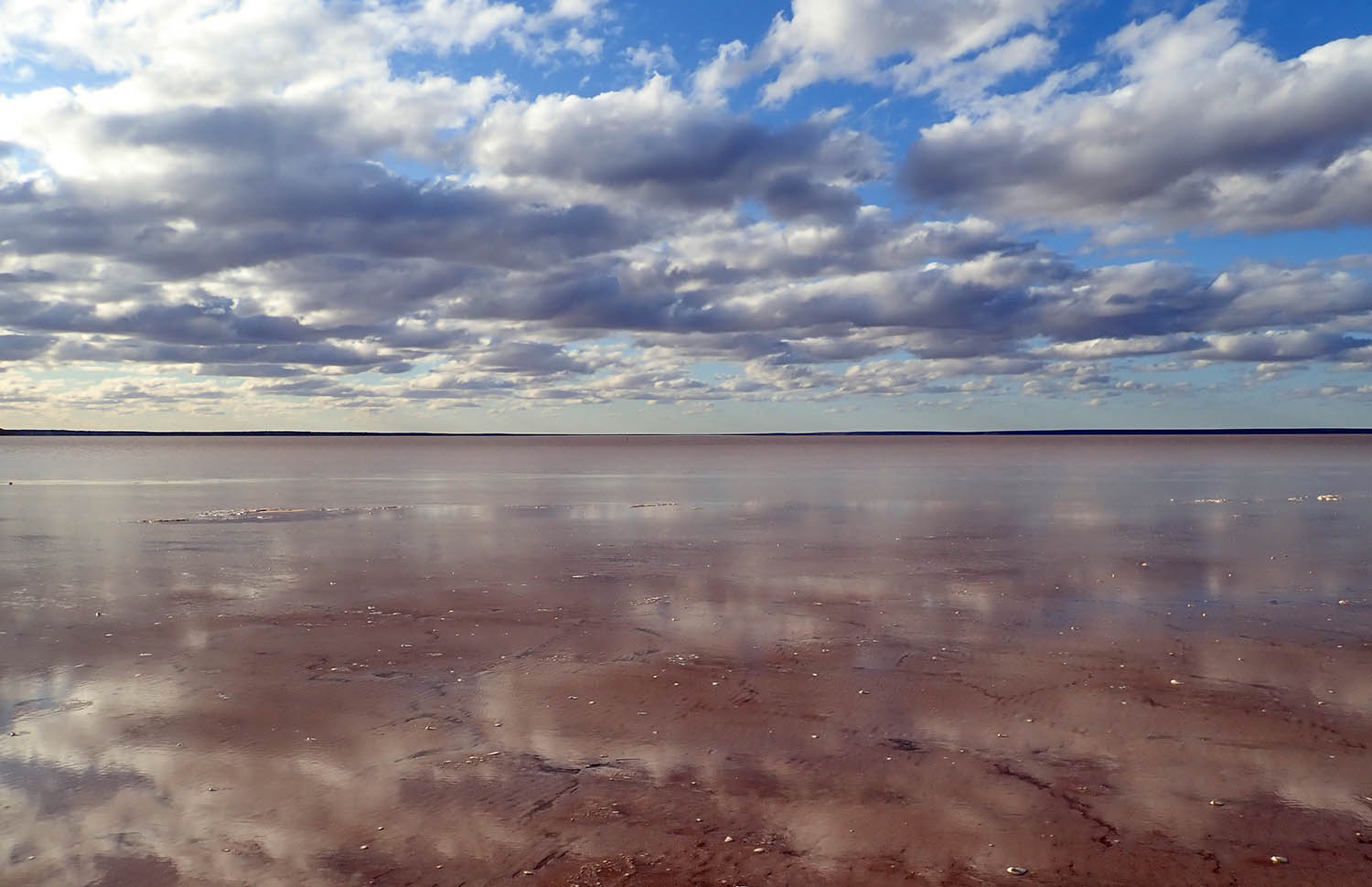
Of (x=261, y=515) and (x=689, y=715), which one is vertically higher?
(x=689, y=715)

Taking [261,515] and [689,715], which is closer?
[689,715]

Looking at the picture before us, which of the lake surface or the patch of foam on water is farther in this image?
the patch of foam on water

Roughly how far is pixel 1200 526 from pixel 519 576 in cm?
1830

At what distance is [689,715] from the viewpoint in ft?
31.2

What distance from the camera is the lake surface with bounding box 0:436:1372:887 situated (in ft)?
21.9

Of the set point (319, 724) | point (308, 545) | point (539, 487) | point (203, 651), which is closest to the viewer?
point (319, 724)

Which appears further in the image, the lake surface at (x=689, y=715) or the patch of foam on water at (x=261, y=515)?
the patch of foam on water at (x=261, y=515)

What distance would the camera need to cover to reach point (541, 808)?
7.31 meters

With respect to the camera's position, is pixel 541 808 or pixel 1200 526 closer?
pixel 541 808

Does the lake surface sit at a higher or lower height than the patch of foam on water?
higher

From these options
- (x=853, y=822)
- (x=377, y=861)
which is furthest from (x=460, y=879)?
(x=853, y=822)

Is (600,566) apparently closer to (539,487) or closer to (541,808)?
(541,808)

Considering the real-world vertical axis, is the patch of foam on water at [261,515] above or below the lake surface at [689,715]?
below

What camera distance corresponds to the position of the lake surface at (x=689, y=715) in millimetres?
6684
